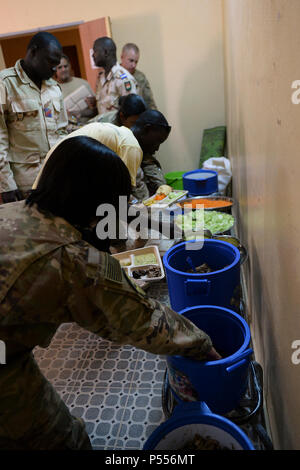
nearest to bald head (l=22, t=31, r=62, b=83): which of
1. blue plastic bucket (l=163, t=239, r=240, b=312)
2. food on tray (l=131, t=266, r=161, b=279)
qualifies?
food on tray (l=131, t=266, r=161, b=279)

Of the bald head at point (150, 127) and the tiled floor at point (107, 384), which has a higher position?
the bald head at point (150, 127)

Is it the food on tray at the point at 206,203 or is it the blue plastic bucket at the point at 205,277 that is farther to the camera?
the food on tray at the point at 206,203

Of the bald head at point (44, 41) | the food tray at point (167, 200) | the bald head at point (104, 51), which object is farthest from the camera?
the bald head at point (104, 51)

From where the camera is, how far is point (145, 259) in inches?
81.7

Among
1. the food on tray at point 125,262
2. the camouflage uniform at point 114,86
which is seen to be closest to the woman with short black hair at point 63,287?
the food on tray at point 125,262

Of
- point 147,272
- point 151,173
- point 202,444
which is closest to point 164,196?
point 151,173

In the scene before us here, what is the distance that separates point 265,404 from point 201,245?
69 centimetres

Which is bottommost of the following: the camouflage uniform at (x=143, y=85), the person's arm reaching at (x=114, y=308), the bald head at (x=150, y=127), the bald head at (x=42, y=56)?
the person's arm reaching at (x=114, y=308)

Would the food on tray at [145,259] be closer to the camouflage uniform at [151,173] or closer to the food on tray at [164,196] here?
the food on tray at [164,196]

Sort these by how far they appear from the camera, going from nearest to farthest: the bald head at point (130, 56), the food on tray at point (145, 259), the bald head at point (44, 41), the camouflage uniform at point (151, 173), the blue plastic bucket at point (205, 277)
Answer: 1. the blue plastic bucket at point (205, 277)
2. the food on tray at point (145, 259)
3. the bald head at point (44, 41)
4. the camouflage uniform at point (151, 173)
5. the bald head at point (130, 56)

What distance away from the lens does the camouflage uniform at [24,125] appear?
7.77ft

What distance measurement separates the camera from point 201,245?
1.53m

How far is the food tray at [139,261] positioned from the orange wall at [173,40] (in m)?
2.93

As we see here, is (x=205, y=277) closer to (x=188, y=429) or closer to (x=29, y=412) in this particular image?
(x=188, y=429)
